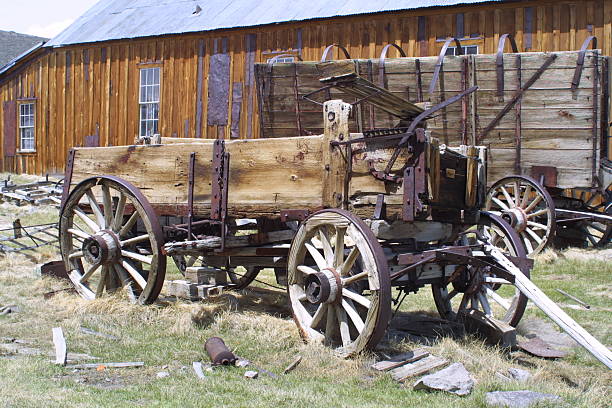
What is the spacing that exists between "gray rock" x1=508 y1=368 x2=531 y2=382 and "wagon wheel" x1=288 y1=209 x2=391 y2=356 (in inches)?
36.9

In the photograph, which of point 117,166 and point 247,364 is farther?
point 117,166

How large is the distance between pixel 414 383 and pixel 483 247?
1.39 metres

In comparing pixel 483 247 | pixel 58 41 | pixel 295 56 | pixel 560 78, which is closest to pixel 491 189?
pixel 560 78

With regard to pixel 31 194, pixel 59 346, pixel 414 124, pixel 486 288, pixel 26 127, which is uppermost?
pixel 26 127

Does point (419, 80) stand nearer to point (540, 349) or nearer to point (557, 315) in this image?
point (540, 349)

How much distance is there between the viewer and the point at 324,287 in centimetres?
494

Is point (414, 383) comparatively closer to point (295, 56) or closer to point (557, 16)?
point (557, 16)

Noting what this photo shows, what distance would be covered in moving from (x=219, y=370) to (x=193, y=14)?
1545 centimetres

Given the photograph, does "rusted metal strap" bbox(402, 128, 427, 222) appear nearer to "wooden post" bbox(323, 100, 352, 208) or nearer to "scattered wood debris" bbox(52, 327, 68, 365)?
"wooden post" bbox(323, 100, 352, 208)

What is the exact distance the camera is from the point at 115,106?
1914 centimetres

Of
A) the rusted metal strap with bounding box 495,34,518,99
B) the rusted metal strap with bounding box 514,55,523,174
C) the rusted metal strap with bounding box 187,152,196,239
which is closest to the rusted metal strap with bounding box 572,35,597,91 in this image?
the rusted metal strap with bounding box 514,55,523,174

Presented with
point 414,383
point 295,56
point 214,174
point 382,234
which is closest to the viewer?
point 414,383

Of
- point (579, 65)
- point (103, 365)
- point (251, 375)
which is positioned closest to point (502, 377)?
point (251, 375)

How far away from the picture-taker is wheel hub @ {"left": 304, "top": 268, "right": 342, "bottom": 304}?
4.95 meters
